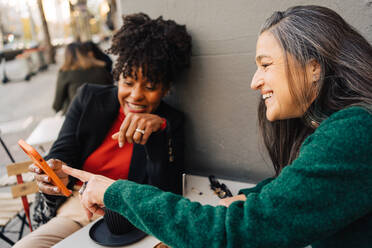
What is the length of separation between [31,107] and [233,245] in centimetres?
859

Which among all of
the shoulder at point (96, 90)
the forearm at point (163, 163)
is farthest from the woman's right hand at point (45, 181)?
the shoulder at point (96, 90)

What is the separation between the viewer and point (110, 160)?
2029mm

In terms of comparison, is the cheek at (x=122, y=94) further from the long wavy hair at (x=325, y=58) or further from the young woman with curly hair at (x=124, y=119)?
the long wavy hair at (x=325, y=58)

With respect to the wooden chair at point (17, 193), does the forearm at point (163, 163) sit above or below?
above

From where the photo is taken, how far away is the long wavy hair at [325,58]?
101 cm

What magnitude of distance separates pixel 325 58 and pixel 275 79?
0.19 m

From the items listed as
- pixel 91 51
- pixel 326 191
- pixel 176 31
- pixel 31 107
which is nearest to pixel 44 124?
pixel 91 51

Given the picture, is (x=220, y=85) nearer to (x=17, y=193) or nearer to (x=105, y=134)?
(x=105, y=134)

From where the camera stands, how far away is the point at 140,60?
6.21 ft

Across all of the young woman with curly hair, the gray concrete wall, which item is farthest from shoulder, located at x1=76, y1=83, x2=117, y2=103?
the gray concrete wall

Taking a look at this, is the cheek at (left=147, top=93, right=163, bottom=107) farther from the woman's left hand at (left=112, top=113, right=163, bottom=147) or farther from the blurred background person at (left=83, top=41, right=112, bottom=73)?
the blurred background person at (left=83, top=41, right=112, bottom=73)

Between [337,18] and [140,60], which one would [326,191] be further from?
[140,60]

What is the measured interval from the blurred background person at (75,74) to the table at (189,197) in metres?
3.42

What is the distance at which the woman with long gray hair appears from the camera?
812mm
